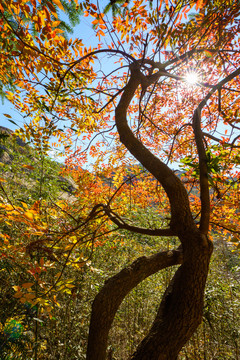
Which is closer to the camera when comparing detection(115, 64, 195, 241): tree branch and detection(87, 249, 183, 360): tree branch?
detection(87, 249, 183, 360): tree branch

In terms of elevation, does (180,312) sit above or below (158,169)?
below

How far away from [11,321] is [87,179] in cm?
245

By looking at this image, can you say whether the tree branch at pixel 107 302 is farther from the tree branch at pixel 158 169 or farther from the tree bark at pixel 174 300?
the tree branch at pixel 158 169

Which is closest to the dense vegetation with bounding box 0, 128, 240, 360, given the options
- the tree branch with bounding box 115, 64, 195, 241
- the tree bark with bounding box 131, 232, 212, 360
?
the tree bark with bounding box 131, 232, 212, 360

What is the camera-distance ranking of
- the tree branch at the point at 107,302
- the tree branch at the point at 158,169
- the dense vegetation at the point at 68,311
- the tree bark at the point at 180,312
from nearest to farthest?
1. the tree bark at the point at 180,312
2. the tree branch at the point at 107,302
3. the tree branch at the point at 158,169
4. the dense vegetation at the point at 68,311

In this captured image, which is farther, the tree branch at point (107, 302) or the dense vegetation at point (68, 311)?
the dense vegetation at point (68, 311)

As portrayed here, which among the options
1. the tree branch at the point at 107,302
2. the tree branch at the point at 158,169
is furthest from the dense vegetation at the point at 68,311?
the tree branch at the point at 158,169

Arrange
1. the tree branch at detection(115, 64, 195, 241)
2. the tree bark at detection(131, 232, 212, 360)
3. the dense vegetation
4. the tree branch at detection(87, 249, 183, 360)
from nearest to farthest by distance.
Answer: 1. the tree bark at detection(131, 232, 212, 360)
2. the tree branch at detection(87, 249, 183, 360)
3. the tree branch at detection(115, 64, 195, 241)
4. the dense vegetation

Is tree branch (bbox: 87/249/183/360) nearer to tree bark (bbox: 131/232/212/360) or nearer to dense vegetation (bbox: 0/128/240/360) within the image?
tree bark (bbox: 131/232/212/360)

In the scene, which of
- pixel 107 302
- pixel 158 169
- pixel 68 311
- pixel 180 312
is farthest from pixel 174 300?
pixel 68 311

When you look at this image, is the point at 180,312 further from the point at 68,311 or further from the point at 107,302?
the point at 68,311

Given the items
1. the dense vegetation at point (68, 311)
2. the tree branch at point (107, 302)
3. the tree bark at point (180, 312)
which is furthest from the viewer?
the dense vegetation at point (68, 311)

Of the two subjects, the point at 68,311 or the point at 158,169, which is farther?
the point at 68,311

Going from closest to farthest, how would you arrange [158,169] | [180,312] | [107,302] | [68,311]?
[180,312] < [107,302] < [158,169] < [68,311]
